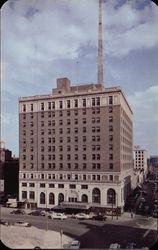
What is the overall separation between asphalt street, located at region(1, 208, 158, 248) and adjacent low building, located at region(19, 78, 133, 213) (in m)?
8.98

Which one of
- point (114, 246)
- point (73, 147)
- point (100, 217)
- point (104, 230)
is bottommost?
point (104, 230)

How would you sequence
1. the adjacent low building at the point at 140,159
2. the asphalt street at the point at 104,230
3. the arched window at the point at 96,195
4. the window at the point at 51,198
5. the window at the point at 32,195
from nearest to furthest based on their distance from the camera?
the asphalt street at the point at 104,230 → the arched window at the point at 96,195 → the window at the point at 51,198 → the window at the point at 32,195 → the adjacent low building at the point at 140,159

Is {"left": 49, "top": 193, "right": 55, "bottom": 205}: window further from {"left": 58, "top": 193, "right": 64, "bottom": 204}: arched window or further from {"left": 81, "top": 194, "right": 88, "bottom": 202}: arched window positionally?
{"left": 81, "top": 194, "right": 88, "bottom": 202}: arched window

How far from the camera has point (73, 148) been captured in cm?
6956

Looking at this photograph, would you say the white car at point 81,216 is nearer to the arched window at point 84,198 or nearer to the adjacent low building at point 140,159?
the arched window at point 84,198

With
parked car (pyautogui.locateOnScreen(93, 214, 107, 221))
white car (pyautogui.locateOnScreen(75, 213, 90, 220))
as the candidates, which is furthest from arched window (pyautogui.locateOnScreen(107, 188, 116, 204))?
white car (pyautogui.locateOnScreen(75, 213, 90, 220))

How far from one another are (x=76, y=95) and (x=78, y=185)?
24047mm

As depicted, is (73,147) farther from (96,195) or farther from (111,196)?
(111,196)

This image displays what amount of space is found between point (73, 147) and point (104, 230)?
25.8 meters

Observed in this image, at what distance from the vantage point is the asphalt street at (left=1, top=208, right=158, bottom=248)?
41.5 meters

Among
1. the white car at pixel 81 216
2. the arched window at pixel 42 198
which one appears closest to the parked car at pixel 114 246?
the white car at pixel 81 216

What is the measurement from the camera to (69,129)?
70500 millimetres

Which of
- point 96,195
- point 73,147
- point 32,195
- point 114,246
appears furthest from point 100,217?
point 32,195

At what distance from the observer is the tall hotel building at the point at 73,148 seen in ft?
214
